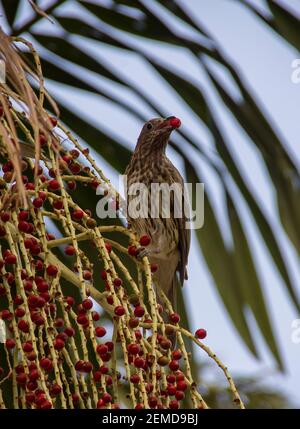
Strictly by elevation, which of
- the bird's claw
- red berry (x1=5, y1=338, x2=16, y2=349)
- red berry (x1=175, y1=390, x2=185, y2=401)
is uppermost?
the bird's claw

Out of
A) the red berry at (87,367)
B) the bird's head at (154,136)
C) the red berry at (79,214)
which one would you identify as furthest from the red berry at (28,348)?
the bird's head at (154,136)

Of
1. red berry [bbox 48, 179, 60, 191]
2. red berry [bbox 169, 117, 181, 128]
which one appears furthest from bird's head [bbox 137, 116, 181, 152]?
red berry [bbox 48, 179, 60, 191]

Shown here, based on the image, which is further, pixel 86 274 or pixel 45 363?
pixel 86 274

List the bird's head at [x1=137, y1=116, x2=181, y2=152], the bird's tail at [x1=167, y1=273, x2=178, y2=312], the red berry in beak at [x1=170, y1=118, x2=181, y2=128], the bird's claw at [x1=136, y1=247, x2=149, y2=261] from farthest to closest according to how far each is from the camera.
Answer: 1. the bird's head at [x1=137, y1=116, x2=181, y2=152]
2. the bird's tail at [x1=167, y1=273, x2=178, y2=312]
3. the red berry in beak at [x1=170, y1=118, x2=181, y2=128]
4. the bird's claw at [x1=136, y1=247, x2=149, y2=261]

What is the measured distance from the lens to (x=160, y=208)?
385 centimetres

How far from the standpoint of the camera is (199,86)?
114 inches

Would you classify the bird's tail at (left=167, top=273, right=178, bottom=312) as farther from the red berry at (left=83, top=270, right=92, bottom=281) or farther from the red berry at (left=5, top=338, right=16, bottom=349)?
the red berry at (left=5, top=338, right=16, bottom=349)

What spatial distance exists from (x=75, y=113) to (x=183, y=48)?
379mm

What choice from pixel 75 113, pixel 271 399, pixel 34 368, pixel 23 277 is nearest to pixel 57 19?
pixel 75 113

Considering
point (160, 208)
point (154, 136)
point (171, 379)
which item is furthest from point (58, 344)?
point (154, 136)

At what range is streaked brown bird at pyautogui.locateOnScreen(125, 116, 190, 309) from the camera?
3.82m

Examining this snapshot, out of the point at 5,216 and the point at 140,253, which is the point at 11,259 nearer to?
the point at 5,216

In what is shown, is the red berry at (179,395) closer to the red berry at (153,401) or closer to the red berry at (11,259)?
the red berry at (153,401)
